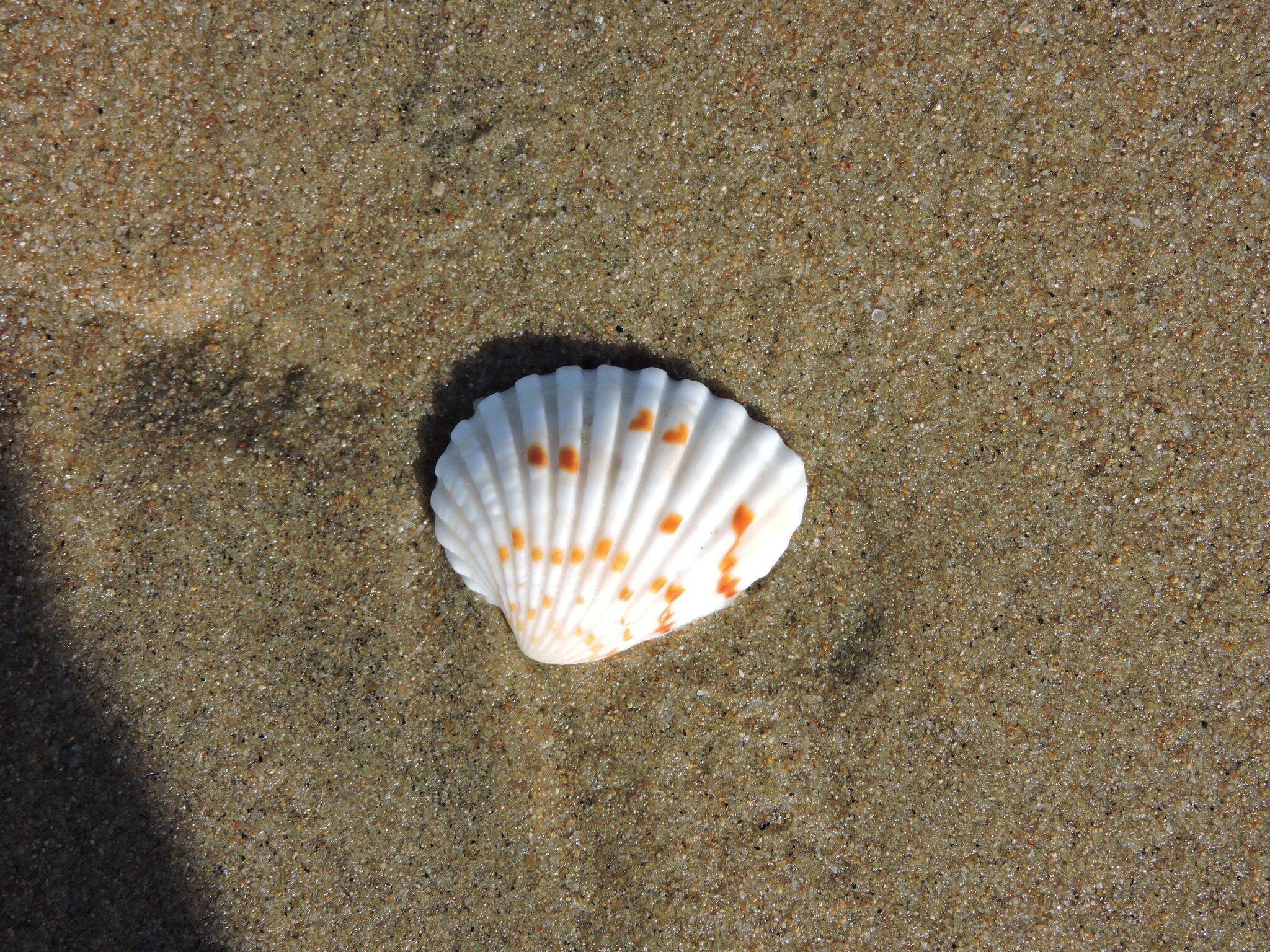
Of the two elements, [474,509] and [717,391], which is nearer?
[474,509]

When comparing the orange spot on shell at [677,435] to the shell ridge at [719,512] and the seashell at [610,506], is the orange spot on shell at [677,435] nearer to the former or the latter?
the seashell at [610,506]

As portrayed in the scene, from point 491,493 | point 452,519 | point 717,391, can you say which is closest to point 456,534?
point 452,519

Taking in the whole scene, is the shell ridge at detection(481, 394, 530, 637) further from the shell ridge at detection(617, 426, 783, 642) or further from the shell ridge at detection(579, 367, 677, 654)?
the shell ridge at detection(617, 426, 783, 642)

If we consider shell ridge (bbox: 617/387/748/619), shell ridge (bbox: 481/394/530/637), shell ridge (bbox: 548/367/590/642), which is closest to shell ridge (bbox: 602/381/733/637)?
shell ridge (bbox: 617/387/748/619)

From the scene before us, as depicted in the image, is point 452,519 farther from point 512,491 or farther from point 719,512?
point 719,512

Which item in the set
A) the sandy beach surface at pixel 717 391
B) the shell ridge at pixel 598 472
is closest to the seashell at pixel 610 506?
the shell ridge at pixel 598 472

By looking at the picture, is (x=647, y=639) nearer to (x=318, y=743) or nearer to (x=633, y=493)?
(x=633, y=493)

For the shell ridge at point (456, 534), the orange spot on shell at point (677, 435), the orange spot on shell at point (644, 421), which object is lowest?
the shell ridge at point (456, 534)
